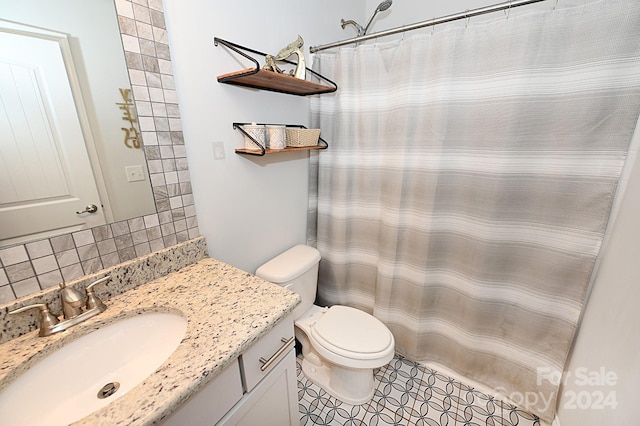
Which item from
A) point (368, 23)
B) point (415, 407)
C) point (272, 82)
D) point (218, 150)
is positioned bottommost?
point (415, 407)

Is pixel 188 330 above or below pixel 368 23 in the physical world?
below

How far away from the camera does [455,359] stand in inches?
58.3

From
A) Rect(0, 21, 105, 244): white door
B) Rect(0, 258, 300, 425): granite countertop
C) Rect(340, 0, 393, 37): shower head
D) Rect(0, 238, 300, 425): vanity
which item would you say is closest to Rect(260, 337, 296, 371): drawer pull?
Rect(0, 238, 300, 425): vanity

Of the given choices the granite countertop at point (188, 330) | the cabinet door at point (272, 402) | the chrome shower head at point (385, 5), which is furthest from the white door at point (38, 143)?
the chrome shower head at point (385, 5)

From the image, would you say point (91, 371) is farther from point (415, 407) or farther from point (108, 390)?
point (415, 407)

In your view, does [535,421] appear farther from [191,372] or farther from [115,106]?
[115,106]

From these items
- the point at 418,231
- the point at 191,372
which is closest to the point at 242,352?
the point at 191,372

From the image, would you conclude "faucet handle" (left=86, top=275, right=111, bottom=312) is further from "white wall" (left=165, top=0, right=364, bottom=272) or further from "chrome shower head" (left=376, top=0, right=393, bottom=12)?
"chrome shower head" (left=376, top=0, right=393, bottom=12)

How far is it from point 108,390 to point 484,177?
1.52m

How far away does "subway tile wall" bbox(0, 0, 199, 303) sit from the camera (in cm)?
72

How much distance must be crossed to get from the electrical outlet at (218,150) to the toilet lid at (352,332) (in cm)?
97

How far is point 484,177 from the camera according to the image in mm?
1171

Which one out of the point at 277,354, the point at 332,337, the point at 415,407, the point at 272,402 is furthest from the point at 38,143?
the point at 415,407

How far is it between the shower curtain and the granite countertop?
33.4 inches
